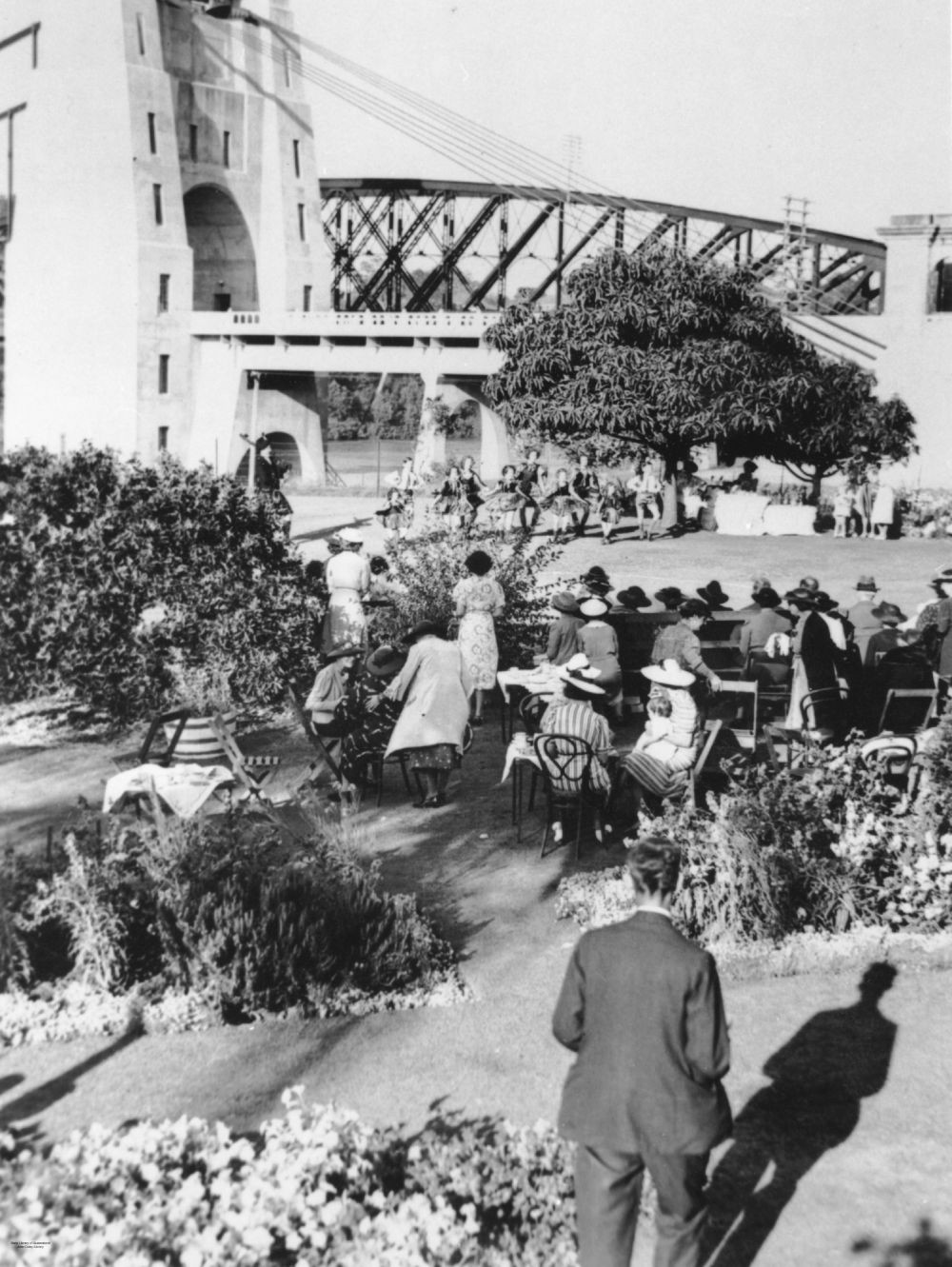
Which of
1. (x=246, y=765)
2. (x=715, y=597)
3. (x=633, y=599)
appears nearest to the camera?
(x=246, y=765)

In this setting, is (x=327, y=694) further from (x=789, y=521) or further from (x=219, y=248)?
(x=219, y=248)

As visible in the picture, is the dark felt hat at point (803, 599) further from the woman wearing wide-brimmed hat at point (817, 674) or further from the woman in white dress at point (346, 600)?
the woman in white dress at point (346, 600)

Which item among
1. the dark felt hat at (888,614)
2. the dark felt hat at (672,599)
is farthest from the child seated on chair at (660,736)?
the dark felt hat at (672,599)

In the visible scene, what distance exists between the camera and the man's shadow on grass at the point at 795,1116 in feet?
15.0

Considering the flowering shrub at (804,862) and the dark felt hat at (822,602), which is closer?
the flowering shrub at (804,862)

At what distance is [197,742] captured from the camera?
839 centimetres

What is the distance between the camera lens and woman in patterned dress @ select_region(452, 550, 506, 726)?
37.2ft

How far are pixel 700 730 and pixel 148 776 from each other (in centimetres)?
337

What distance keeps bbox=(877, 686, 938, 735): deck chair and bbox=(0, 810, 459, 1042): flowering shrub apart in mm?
4320

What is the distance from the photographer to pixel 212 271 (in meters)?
50.0

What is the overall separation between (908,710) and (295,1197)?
6.61 metres

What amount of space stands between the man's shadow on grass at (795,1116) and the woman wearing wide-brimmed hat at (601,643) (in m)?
4.11

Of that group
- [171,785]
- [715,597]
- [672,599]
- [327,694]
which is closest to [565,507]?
[715,597]

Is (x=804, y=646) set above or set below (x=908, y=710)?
above
